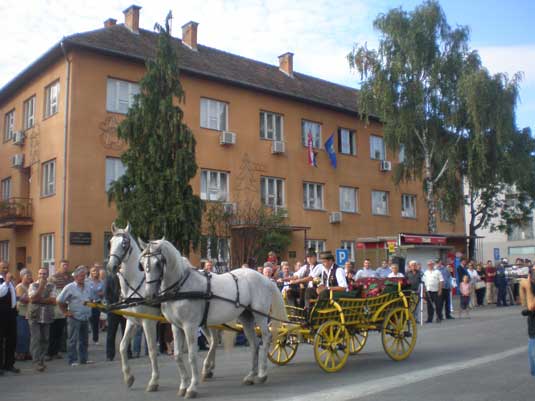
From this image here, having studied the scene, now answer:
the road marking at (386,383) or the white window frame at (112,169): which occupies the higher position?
the white window frame at (112,169)

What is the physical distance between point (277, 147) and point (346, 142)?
20.6ft

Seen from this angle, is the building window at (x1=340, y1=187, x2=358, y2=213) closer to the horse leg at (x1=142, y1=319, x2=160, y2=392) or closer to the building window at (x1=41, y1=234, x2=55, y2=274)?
the building window at (x1=41, y1=234, x2=55, y2=274)

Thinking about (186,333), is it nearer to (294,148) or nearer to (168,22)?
(168,22)

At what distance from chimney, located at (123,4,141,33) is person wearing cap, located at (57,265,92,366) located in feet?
63.0

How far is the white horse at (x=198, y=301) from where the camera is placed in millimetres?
8367

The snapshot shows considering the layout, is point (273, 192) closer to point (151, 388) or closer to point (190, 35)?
point (190, 35)

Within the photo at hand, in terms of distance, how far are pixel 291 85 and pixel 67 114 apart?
13418 mm

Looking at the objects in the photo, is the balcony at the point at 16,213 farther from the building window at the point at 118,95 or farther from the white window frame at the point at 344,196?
the white window frame at the point at 344,196

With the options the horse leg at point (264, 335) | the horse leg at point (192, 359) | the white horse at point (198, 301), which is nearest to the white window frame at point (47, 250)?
the white horse at point (198, 301)

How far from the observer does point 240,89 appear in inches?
1180

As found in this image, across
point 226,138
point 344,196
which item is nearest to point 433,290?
point 226,138

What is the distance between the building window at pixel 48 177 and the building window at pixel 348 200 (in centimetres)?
1579

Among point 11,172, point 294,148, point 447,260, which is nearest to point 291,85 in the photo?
point 294,148

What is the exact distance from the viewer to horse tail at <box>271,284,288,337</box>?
9.85 m
